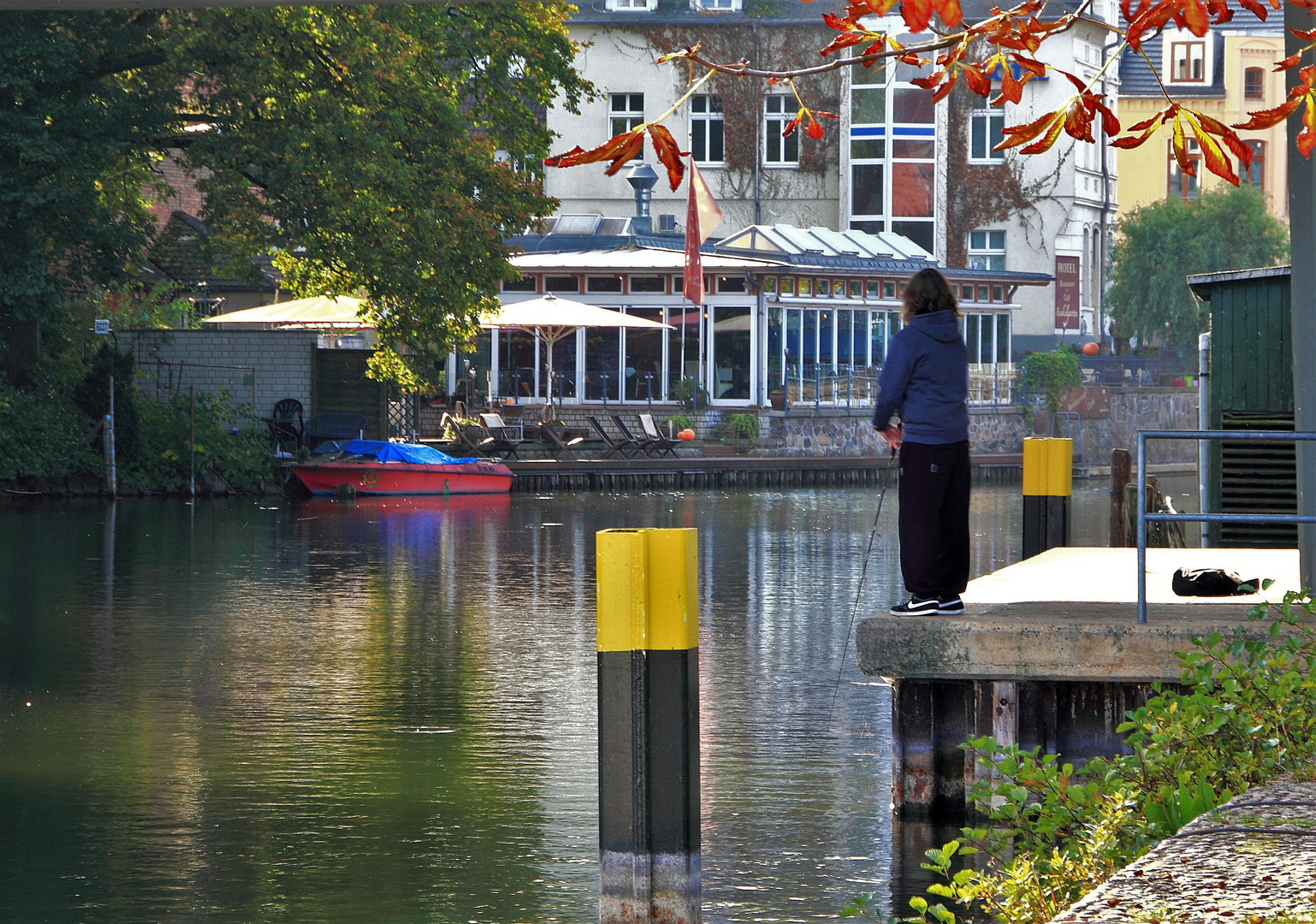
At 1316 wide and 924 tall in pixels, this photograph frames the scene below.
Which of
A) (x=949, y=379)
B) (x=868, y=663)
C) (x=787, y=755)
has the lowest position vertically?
(x=787, y=755)

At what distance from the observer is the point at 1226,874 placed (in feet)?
13.9

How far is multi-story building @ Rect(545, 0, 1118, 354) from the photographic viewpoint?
55906mm

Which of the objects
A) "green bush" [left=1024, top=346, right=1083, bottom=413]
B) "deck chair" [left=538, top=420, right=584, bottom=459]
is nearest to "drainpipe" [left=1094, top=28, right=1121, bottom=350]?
"green bush" [left=1024, top=346, right=1083, bottom=413]

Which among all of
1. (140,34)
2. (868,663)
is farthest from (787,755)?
(140,34)

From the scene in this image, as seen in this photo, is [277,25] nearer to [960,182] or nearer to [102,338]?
[102,338]

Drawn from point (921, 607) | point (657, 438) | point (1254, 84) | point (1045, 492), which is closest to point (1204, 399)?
point (1045, 492)

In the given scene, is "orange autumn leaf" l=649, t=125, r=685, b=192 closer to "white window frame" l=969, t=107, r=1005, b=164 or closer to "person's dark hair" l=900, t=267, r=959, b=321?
"person's dark hair" l=900, t=267, r=959, b=321

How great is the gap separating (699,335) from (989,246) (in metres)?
17.9

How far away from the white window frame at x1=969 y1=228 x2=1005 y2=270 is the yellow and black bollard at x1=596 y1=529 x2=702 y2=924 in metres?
53.9

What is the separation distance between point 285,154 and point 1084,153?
37.3 meters

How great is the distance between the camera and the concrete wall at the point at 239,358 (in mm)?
34250

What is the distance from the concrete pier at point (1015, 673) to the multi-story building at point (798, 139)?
4742cm

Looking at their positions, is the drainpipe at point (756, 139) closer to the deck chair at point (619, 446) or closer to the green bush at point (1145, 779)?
the deck chair at point (619, 446)

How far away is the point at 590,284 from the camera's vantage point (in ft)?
147
